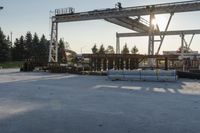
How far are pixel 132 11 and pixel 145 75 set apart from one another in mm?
11978

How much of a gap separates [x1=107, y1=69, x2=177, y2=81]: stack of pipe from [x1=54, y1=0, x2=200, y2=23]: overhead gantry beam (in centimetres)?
1045

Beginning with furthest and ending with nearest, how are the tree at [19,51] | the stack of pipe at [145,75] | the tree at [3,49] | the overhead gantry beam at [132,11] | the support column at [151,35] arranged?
the tree at [19,51] → the tree at [3,49] → the support column at [151,35] → the overhead gantry beam at [132,11] → the stack of pipe at [145,75]

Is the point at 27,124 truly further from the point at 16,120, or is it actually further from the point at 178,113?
the point at 178,113

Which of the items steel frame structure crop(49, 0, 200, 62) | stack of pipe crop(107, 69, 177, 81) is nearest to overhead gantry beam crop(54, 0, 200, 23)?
steel frame structure crop(49, 0, 200, 62)

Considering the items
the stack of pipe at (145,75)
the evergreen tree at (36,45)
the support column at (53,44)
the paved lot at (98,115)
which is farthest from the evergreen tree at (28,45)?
the paved lot at (98,115)

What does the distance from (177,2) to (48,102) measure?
2107 cm

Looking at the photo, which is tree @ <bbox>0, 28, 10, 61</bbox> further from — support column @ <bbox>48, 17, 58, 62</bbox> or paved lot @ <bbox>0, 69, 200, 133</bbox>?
paved lot @ <bbox>0, 69, 200, 133</bbox>

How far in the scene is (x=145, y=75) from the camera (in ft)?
64.1

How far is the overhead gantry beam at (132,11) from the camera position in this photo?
2748cm

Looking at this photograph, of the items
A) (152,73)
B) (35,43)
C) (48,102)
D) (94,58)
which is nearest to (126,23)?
(94,58)

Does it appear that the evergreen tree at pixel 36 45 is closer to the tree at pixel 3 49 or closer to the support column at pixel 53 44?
the tree at pixel 3 49

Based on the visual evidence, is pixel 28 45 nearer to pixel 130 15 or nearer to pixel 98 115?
pixel 130 15

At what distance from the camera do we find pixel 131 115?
793 centimetres

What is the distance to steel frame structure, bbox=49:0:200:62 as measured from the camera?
1094 inches
